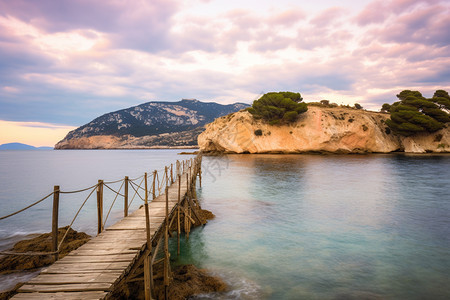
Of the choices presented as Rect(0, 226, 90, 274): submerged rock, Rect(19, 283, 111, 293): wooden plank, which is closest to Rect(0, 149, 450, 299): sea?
Rect(0, 226, 90, 274): submerged rock

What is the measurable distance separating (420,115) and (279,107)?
29.1 meters

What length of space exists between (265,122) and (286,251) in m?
57.3

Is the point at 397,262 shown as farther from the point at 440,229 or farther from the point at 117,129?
the point at 117,129

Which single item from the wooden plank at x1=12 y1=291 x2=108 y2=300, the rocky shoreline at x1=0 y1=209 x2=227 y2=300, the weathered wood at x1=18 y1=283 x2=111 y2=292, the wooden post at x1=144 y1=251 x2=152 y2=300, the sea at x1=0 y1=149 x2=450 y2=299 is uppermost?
the weathered wood at x1=18 y1=283 x2=111 y2=292

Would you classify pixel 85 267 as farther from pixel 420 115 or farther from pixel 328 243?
pixel 420 115

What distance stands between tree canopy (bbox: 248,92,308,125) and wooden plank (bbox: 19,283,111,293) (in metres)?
59.5

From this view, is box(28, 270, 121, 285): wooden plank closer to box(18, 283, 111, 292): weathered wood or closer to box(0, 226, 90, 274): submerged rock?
box(18, 283, 111, 292): weathered wood

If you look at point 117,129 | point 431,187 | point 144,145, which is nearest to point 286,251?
point 431,187

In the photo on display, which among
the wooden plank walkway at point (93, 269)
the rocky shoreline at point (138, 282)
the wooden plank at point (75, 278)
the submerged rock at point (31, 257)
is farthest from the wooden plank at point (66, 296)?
the submerged rock at point (31, 257)

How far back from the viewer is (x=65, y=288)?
15.3ft

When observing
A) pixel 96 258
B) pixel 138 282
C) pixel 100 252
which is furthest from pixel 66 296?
pixel 138 282

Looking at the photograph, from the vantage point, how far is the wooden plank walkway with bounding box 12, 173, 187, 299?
4.59 m

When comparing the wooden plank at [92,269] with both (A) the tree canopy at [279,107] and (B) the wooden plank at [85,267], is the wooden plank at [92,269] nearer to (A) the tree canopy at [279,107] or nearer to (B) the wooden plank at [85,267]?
(B) the wooden plank at [85,267]

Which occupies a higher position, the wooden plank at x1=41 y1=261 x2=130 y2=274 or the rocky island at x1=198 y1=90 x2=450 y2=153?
the rocky island at x1=198 y1=90 x2=450 y2=153
